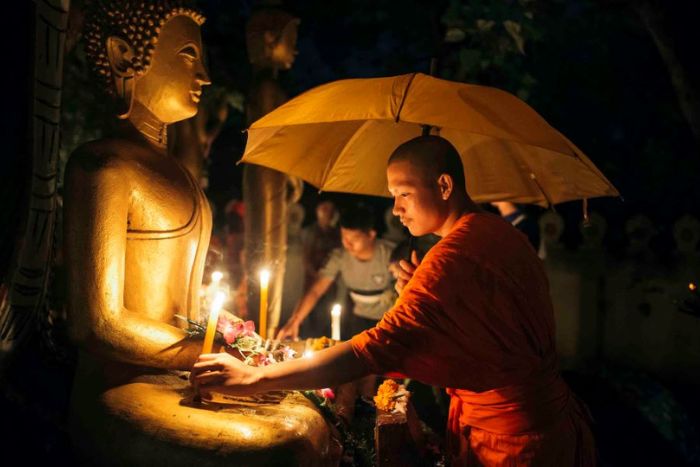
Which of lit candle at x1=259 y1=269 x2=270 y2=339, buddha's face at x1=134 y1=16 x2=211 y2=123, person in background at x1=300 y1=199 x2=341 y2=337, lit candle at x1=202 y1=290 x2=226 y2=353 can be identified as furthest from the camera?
person in background at x1=300 y1=199 x2=341 y2=337

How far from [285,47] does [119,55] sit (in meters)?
2.54

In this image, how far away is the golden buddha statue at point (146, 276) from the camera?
2.54 meters

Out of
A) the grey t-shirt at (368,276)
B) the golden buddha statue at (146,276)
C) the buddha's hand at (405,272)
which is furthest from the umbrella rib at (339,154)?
the grey t-shirt at (368,276)

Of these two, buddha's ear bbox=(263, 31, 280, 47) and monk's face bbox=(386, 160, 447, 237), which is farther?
buddha's ear bbox=(263, 31, 280, 47)

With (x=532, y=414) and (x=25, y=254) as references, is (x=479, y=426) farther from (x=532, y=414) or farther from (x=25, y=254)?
(x=25, y=254)

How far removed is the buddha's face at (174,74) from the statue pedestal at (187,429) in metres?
1.34

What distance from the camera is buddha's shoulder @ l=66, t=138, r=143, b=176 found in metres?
2.79

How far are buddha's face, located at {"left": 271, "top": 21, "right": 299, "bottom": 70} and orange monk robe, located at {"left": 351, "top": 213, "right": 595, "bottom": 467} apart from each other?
303 centimetres

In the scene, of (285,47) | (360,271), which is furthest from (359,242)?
(285,47)

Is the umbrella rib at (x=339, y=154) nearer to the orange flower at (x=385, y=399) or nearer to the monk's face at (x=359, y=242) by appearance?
the orange flower at (x=385, y=399)

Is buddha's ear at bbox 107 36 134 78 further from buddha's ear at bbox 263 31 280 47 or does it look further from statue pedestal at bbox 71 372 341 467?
Answer: buddha's ear at bbox 263 31 280 47

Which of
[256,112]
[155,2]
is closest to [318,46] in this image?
[256,112]

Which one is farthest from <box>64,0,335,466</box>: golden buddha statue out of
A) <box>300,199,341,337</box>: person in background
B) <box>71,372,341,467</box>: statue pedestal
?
<box>300,199,341,337</box>: person in background

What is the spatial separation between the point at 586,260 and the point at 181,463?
817 centimetres
